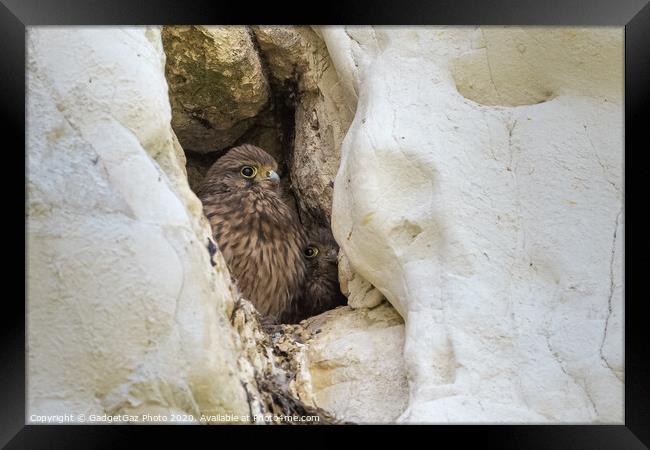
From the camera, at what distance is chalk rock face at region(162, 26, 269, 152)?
13.9 feet

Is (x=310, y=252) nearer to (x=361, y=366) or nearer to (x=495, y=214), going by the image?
(x=361, y=366)

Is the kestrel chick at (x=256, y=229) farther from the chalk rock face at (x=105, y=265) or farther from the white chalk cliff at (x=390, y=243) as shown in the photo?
the chalk rock face at (x=105, y=265)

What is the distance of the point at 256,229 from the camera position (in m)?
4.23

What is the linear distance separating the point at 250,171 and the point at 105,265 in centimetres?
193

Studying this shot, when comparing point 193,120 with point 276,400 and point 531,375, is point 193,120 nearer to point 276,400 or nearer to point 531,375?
point 276,400

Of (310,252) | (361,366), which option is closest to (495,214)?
(361,366)

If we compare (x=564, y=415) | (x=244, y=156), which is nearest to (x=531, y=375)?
(x=564, y=415)

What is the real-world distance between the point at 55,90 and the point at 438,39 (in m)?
1.56

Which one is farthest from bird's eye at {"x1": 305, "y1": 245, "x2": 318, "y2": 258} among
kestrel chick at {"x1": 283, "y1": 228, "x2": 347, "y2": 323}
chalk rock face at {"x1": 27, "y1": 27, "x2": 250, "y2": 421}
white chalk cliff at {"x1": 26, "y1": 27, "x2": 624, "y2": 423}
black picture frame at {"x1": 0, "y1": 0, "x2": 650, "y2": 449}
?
black picture frame at {"x1": 0, "y1": 0, "x2": 650, "y2": 449}

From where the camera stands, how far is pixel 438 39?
3354 mm

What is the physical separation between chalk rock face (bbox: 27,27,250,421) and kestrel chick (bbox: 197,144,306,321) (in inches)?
50.2

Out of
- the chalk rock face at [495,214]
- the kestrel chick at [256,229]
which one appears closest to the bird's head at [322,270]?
the kestrel chick at [256,229]
